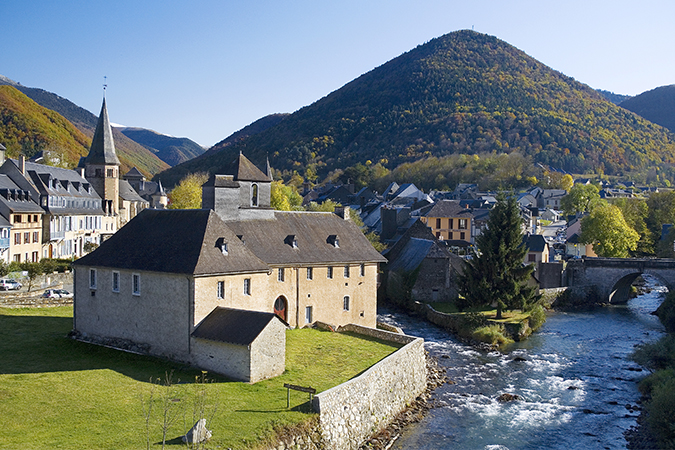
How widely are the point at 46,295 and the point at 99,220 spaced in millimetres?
27228

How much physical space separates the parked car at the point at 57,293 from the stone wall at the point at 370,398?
23.4m

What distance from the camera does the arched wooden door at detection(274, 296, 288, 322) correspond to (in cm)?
3378

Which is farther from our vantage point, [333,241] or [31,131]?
[31,131]

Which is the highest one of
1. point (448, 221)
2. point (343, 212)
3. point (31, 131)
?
point (31, 131)

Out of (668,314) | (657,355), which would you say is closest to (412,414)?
(657,355)

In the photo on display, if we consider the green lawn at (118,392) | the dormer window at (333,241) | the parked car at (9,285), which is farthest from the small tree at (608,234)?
the parked car at (9,285)

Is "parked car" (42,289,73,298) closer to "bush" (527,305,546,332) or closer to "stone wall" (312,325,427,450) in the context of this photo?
"stone wall" (312,325,427,450)

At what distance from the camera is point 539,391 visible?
30.0 m

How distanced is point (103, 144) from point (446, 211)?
43.4m

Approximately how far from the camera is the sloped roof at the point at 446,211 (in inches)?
3027

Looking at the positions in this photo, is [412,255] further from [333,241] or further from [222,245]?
[222,245]

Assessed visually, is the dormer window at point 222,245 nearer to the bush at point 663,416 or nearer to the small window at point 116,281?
the small window at point 116,281

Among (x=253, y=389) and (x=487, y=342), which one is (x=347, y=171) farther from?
(x=253, y=389)

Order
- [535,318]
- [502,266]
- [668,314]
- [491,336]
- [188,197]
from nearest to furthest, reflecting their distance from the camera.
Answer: [491,336] → [502,266] → [535,318] → [668,314] → [188,197]
